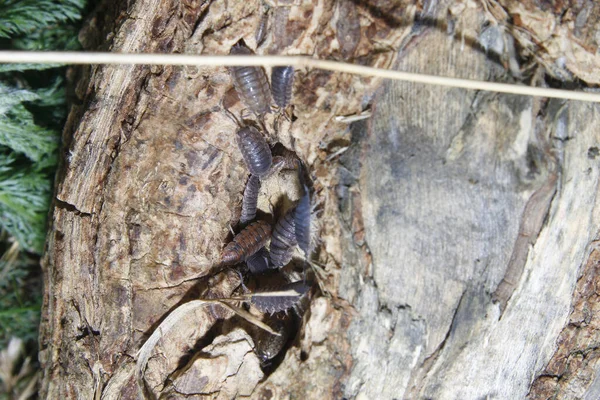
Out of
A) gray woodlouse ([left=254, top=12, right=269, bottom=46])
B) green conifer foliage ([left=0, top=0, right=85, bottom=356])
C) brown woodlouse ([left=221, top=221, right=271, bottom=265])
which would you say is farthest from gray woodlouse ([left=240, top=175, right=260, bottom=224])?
green conifer foliage ([left=0, top=0, right=85, bottom=356])

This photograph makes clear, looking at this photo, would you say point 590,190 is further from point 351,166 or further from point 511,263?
point 351,166

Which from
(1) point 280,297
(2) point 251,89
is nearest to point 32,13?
(2) point 251,89

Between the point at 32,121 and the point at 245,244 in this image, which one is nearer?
the point at 245,244

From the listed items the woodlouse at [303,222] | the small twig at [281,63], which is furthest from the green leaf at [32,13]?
the woodlouse at [303,222]

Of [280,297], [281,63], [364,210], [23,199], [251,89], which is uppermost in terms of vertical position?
[281,63]

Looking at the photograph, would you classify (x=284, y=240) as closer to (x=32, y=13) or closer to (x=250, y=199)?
(x=250, y=199)

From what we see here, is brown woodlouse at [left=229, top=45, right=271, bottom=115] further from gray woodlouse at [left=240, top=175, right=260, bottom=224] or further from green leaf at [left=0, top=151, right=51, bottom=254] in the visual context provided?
green leaf at [left=0, top=151, right=51, bottom=254]

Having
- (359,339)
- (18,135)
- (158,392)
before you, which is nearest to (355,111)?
(359,339)
